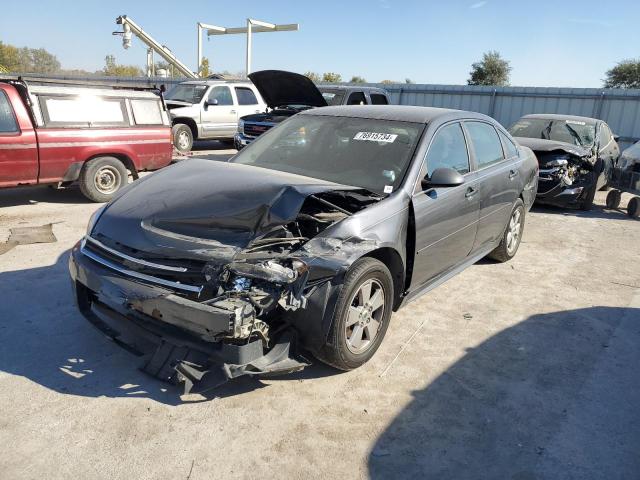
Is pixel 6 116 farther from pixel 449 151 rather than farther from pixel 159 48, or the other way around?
pixel 159 48

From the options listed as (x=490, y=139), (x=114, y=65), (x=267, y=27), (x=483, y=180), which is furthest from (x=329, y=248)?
(x=114, y=65)

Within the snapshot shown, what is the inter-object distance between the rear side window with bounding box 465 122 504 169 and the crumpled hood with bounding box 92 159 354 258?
1960 mm

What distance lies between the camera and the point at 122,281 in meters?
3.15

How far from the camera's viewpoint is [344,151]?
4.40 metres

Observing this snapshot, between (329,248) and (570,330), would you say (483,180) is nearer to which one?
(570,330)

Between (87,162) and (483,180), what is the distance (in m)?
5.82

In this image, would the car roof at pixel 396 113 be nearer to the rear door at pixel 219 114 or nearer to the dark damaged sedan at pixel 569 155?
the dark damaged sedan at pixel 569 155

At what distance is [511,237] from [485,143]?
1389mm

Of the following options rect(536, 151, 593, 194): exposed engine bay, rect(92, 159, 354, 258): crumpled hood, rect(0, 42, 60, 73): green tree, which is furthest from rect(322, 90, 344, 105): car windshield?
rect(0, 42, 60, 73): green tree

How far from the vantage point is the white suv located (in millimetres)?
13656

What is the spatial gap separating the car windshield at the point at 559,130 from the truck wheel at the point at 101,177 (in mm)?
7508

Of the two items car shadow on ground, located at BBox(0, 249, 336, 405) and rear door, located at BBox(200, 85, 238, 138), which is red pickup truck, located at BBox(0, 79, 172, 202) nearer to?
car shadow on ground, located at BBox(0, 249, 336, 405)

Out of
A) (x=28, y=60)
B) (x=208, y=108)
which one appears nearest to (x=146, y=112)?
(x=208, y=108)

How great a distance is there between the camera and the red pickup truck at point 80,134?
6.97m
